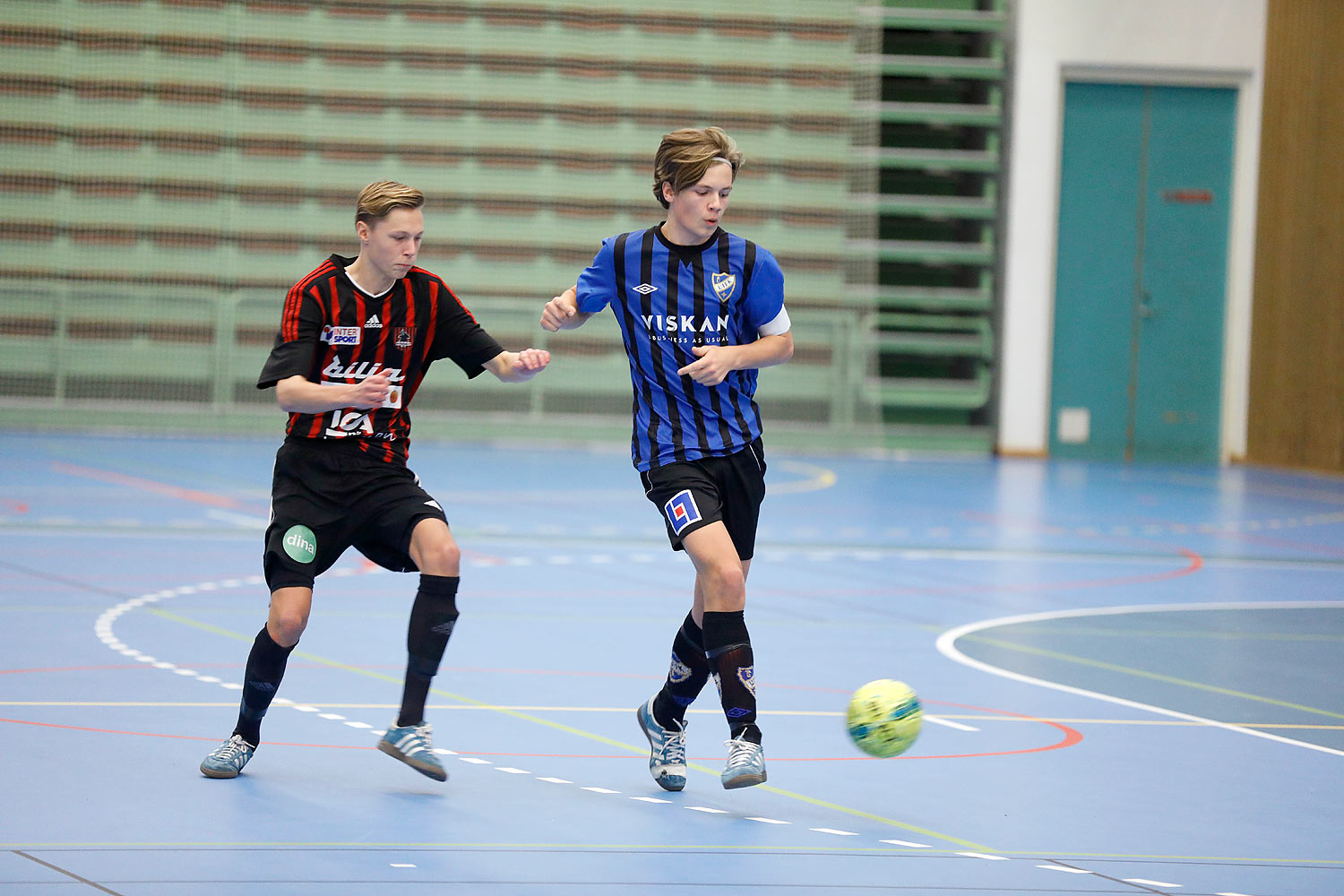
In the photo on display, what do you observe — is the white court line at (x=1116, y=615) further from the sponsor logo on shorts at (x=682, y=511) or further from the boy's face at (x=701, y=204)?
the boy's face at (x=701, y=204)

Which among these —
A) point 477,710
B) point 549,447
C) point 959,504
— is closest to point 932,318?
point 549,447

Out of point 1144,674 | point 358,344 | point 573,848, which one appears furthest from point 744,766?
point 1144,674

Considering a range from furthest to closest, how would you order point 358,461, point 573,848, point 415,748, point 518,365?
point 518,365 < point 358,461 < point 415,748 < point 573,848

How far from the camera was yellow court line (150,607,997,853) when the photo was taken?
3.71m

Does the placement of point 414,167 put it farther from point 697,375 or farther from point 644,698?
point 697,375

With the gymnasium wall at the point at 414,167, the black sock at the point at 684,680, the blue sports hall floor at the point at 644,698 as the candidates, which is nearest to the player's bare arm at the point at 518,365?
the black sock at the point at 684,680

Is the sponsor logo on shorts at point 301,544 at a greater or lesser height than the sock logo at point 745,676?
greater

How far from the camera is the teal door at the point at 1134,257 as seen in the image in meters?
16.5

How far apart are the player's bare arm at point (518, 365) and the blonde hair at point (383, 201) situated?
0.46 m

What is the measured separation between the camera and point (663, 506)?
410 centimetres

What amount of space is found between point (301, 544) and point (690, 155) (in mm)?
1364

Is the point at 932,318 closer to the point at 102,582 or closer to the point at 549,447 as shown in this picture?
the point at 549,447

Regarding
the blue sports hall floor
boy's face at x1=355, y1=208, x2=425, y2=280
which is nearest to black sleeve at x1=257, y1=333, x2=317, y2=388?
boy's face at x1=355, y1=208, x2=425, y2=280

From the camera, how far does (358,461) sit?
13.5ft
